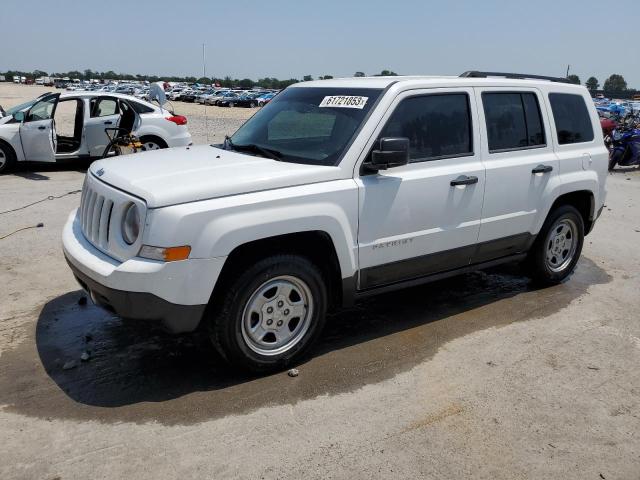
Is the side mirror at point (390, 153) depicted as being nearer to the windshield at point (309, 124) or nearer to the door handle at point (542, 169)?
the windshield at point (309, 124)

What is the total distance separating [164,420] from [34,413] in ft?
2.64

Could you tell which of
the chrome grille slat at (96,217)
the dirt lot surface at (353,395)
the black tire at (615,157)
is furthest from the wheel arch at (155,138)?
the black tire at (615,157)

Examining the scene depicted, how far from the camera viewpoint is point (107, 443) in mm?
3238

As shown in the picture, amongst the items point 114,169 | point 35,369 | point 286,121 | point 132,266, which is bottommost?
point 35,369

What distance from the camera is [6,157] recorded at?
11375 mm

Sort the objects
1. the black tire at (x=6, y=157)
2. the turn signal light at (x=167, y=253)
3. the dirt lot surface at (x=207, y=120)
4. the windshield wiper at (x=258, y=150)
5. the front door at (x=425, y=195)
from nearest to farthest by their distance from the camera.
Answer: the turn signal light at (x=167, y=253) → the front door at (x=425, y=195) → the windshield wiper at (x=258, y=150) → the black tire at (x=6, y=157) → the dirt lot surface at (x=207, y=120)

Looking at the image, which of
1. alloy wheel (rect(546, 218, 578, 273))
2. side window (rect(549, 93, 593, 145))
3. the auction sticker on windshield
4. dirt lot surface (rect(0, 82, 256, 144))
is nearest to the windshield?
the auction sticker on windshield

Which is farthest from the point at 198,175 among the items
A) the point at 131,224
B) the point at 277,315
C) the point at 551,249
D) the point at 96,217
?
the point at 551,249

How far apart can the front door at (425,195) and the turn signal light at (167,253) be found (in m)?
1.32

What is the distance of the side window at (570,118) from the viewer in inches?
220

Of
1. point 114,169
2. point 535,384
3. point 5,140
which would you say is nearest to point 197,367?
point 114,169

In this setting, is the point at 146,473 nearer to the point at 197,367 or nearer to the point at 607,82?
the point at 197,367

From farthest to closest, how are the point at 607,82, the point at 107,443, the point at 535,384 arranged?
the point at 607,82 < the point at 535,384 < the point at 107,443

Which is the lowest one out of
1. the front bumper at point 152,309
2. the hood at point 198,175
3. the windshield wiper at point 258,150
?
the front bumper at point 152,309
